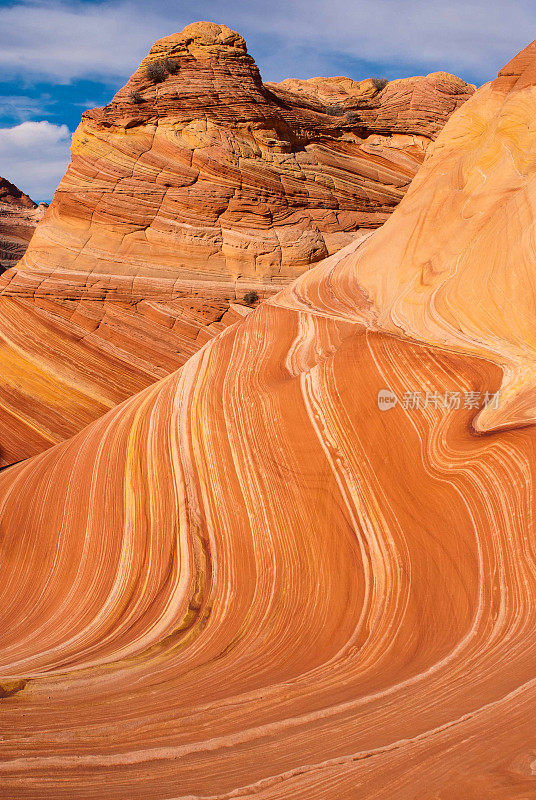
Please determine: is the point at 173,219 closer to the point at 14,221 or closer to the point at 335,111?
the point at 335,111

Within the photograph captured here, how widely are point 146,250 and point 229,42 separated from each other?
738 centimetres

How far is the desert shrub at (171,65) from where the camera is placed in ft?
62.2

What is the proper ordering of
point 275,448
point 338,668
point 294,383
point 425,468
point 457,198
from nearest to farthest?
point 338,668, point 425,468, point 275,448, point 294,383, point 457,198

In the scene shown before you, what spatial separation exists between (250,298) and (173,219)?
11.0ft

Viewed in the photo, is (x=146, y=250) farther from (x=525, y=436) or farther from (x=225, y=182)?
(x=525, y=436)

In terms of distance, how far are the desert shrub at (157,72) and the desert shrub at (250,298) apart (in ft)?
24.8

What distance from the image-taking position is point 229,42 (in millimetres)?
19234

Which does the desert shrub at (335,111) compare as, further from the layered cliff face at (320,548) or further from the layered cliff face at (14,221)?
the layered cliff face at (14,221)

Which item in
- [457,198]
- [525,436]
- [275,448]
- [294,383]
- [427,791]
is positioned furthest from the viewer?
[457,198]

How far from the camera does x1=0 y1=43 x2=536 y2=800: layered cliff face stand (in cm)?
314

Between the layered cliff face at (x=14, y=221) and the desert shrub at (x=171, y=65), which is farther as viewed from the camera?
the layered cliff face at (x=14, y=221)

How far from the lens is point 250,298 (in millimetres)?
17172

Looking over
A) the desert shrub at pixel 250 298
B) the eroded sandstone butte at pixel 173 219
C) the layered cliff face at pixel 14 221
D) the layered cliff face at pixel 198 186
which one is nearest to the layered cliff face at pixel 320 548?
the eroded sandstone butte at pixel 173 219

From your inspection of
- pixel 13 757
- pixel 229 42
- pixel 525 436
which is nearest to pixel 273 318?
pixel 525 436
